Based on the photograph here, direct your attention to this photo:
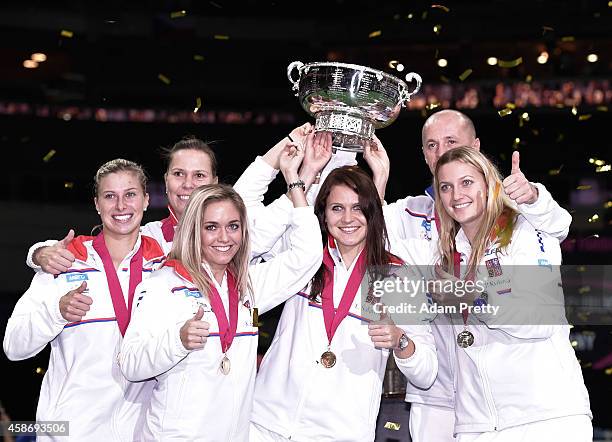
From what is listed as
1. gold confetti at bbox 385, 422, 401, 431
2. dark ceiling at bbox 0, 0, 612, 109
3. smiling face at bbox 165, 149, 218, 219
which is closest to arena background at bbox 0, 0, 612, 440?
dark ceiling at bbox 0, 0, 612, 109

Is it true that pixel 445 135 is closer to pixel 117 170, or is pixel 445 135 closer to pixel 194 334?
pixel 117 170

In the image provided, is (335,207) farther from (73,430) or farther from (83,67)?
(83,67)

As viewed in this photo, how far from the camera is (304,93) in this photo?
3.84m

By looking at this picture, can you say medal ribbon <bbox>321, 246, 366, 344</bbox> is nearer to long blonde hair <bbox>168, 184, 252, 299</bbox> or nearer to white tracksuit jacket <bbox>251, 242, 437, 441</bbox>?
white tracksuit jacket <bbox>251, 242, 437, 441</bbox>

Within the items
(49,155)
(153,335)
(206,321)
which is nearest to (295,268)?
(206,321)

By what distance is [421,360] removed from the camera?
3.39 m

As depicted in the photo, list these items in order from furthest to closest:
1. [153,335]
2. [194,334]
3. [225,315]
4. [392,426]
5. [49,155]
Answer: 1. [49,155]
2. [392,426]
3. [225,315]
4. [153,335]
5. [194,334]

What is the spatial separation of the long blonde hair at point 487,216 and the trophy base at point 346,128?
0.44 m

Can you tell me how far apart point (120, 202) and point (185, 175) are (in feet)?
1.77

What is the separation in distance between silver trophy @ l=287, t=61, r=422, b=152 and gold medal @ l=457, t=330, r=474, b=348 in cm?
98

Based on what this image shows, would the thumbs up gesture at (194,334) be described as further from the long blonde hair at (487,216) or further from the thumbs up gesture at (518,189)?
→ the thumbs up gesture at (518,189)

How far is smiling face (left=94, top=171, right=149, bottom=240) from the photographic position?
3.67 m

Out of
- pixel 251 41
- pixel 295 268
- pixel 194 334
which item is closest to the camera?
pixel 194 334

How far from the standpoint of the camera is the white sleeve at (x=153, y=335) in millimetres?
2992
